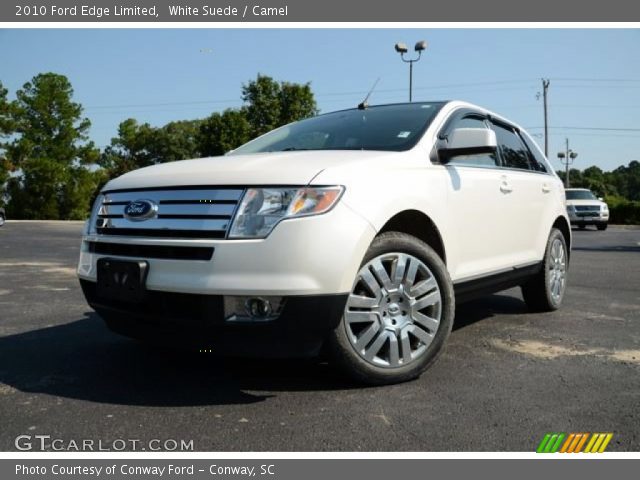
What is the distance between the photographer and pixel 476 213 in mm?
3705

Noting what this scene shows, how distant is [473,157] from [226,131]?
4037 centimetres

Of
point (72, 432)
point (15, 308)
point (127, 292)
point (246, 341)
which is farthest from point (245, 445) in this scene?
point (15, 308)

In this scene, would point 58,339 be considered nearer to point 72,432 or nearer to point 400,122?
point 72,432

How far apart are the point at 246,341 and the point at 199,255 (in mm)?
441

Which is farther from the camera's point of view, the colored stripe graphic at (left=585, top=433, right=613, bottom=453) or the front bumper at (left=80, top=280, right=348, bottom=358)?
the front bumper at (left=80, top=280, right=348, bottom=358)

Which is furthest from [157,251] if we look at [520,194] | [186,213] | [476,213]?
[520,194]

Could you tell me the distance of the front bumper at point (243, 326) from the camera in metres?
2.59

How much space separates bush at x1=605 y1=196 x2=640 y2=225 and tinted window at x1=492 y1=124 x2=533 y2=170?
33.5 metres

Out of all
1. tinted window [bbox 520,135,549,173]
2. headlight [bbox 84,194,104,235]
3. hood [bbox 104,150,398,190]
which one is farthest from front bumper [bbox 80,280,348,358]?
tinted window [bbox 520,135,549,173]

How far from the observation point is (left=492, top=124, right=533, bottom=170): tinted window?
446cm

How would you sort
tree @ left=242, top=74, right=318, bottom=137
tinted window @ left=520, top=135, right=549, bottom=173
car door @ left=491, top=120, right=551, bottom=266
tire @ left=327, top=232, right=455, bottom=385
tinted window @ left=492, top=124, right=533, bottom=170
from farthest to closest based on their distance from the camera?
tree @ left=242, top=74, right=318, bottom=137
tinted window @ left=520, top=135, right=549, bottom=173
tinted window @ left=492, top=124, right=533, bottom=170
car door @ left=491, top=120, right=551, bottom=266
tire @ left=327, top=232, right=455, bottom=385

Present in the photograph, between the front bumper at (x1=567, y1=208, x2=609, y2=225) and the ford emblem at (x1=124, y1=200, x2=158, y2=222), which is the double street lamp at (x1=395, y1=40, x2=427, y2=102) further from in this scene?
the ford emblem at (x1=124, y1=200, x2=158, y2=222)

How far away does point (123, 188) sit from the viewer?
10.1 ft

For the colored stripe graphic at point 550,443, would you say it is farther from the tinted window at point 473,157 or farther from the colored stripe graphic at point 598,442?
the tinted window at point 473,157
